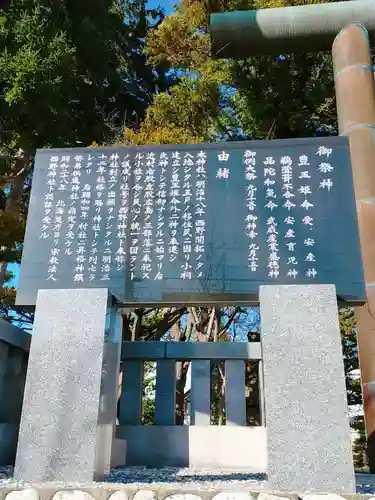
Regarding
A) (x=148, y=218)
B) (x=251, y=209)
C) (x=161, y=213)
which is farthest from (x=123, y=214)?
(x=251, y=209)

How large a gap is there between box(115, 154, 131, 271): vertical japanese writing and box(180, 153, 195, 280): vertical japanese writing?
0.53 meters

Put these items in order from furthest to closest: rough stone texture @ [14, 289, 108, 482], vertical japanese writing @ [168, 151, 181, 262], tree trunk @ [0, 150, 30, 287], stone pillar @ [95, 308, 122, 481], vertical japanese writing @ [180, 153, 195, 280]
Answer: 1. tree trunk @ [0, 150, 30, 287]
2. vertical japanese writing @ [168, 151, 181, 262]
3. vertical japanese writing @ [180, 153, 195, 280]
4. stone pillar @ [95, 308, 122, 481]
5. rough stone texture @ [14, 289, 108, 482]

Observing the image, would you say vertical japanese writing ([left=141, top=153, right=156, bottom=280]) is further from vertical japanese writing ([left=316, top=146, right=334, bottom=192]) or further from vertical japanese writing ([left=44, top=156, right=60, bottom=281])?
vertical japanese writing ([left=316, top=146, right=334, bottom=192])

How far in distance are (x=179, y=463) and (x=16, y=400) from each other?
1.80 meters

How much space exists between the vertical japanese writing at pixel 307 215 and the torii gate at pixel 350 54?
1.82 metres

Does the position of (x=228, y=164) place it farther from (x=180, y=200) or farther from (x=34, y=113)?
(x=34, y=113)

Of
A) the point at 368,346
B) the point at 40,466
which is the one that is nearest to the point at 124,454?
the point at 40,466

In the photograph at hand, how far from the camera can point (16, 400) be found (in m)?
4.71

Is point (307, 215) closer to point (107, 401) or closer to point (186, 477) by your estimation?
point (107, 401)

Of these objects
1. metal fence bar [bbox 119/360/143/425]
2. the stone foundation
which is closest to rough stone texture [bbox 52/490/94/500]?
the stone foundation

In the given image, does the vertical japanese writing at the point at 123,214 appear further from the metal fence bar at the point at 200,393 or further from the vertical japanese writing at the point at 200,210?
the metal fence bar at the point at 200,393

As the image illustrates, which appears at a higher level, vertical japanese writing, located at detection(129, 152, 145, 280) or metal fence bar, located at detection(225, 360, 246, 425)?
vertical japanese writing, located at detection(129, 152, 145, 280)

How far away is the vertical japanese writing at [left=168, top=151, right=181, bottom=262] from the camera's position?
158 inches

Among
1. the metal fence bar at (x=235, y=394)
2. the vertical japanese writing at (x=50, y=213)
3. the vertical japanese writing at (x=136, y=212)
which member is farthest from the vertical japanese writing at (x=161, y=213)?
the metal fence bar at (x=235, y=394)
